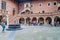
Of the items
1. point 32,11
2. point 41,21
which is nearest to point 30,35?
point 41,21

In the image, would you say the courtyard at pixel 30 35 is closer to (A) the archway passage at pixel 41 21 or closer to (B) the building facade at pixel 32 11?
(B) the building facade at pixel 32 11

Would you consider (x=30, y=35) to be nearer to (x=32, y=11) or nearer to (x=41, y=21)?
(x=41, y=21)

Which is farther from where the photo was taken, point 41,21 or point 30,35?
point 41,21

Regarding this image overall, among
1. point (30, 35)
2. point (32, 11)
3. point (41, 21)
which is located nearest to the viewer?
point (30, 35)

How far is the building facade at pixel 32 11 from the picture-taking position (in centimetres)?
4772

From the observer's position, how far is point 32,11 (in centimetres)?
5478

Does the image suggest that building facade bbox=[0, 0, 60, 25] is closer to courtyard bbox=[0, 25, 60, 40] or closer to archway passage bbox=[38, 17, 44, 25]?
archway passage bbox=[38, 17, 44, 25]

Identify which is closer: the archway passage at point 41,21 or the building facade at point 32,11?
the building facade at point 32,11

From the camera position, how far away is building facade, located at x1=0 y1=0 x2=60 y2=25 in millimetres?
47719

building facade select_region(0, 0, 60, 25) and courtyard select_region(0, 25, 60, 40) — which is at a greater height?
building facade select_region(0, 0, 60, 25)

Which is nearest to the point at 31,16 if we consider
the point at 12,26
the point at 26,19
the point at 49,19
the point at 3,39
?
the point at 26,19

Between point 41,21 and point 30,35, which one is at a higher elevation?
point 41,21

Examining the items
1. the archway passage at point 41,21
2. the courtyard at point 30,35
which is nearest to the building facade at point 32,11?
the archway passage at point 41,21

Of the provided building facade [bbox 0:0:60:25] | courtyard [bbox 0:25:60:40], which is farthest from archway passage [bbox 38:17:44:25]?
courtyard [bbox 0:25:60:40]
